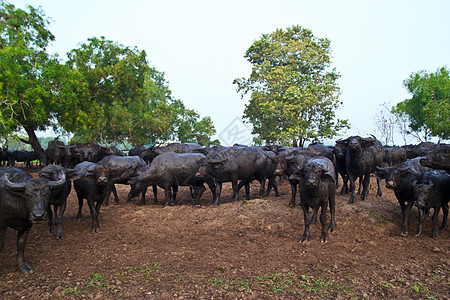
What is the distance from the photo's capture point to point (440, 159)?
7.62 meters

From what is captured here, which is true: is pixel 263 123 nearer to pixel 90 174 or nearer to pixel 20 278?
pixel 90 174

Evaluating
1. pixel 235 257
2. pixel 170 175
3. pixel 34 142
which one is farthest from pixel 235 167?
pixel 34 142

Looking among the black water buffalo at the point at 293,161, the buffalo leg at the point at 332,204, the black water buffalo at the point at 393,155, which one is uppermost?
the black water buffalo at the point at 393,155

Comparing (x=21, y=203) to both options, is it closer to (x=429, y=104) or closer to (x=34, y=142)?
(x=34, y=142)

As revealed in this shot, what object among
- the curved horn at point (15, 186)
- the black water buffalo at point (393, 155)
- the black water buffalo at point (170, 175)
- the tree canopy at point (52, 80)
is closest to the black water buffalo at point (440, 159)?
Result: the black water buffalo at point (170, 175)

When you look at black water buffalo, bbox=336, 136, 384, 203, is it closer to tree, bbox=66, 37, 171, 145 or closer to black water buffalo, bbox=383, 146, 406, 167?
black water buffalo, bbox=383, 146, 406, 167

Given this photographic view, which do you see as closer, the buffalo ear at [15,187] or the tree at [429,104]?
the buffalo ear at [15,187]

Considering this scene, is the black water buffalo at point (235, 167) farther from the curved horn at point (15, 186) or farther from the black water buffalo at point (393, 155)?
the black water buffalo at point (393, 155)

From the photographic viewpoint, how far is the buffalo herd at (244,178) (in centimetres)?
630

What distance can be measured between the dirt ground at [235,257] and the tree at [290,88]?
20998 mm

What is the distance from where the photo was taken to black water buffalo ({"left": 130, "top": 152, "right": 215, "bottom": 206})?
12898 mm

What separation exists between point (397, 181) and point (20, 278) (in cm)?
945

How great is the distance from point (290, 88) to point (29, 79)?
71.0ft

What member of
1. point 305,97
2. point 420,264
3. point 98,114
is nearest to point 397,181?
point 420,264
